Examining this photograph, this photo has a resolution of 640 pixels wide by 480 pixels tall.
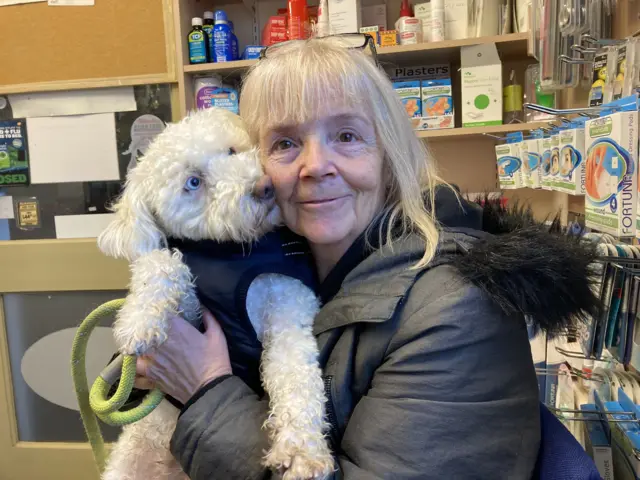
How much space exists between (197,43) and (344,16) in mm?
650

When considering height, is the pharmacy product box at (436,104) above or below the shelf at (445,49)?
below

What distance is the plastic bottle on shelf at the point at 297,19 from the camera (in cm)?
203

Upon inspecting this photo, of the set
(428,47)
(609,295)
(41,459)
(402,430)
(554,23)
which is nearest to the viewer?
(402,430)

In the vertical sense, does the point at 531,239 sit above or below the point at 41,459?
above

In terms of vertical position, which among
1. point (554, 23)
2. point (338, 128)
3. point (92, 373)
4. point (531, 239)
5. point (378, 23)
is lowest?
point (92, 373)

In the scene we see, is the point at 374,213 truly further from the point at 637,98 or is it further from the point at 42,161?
the point at 42,161

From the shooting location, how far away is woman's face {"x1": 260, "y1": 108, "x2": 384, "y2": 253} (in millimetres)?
919

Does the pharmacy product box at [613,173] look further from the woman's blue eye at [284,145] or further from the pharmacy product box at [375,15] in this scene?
the pharmacy product box at [375,15]

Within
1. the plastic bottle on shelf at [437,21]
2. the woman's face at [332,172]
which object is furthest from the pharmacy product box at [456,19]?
the woman's face at [332,172]

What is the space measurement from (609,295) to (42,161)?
90.8 inches

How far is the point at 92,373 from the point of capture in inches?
89.2

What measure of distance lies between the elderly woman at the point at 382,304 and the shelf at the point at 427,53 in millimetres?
1033

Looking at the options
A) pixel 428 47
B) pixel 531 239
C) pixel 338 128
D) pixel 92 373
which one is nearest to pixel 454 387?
pixel 531 239

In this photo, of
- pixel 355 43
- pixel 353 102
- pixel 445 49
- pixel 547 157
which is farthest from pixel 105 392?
pixel 445 49
